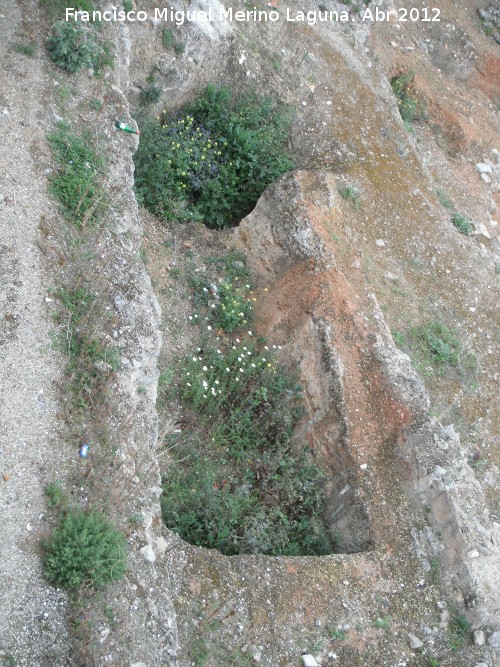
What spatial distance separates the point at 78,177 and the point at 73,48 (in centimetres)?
184

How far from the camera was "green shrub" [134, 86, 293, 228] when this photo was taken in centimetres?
932

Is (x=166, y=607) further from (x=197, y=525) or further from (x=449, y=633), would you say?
(x=449, y=633)

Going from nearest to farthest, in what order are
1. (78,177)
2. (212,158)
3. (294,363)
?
(78,177) → (294,363) → (212,158)

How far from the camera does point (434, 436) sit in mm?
7375

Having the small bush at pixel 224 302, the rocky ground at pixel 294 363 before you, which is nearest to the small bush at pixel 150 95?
the rocky ground at pixel 294 363

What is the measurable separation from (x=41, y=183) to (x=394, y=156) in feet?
20.9

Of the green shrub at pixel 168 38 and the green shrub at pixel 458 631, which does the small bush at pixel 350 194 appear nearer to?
the green shrub at pixel 168 38

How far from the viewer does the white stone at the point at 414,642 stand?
20.7 feet

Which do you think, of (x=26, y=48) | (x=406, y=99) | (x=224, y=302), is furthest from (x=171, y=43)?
(x=406, y=99)

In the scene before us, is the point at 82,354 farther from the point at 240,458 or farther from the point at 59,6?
the point at 59,6

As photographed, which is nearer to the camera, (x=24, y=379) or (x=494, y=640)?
(x=24, y=379)

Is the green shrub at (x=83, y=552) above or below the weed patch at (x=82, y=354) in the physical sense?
below

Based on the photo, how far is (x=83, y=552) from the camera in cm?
483

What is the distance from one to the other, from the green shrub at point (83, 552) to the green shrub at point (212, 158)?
17.0 ft
